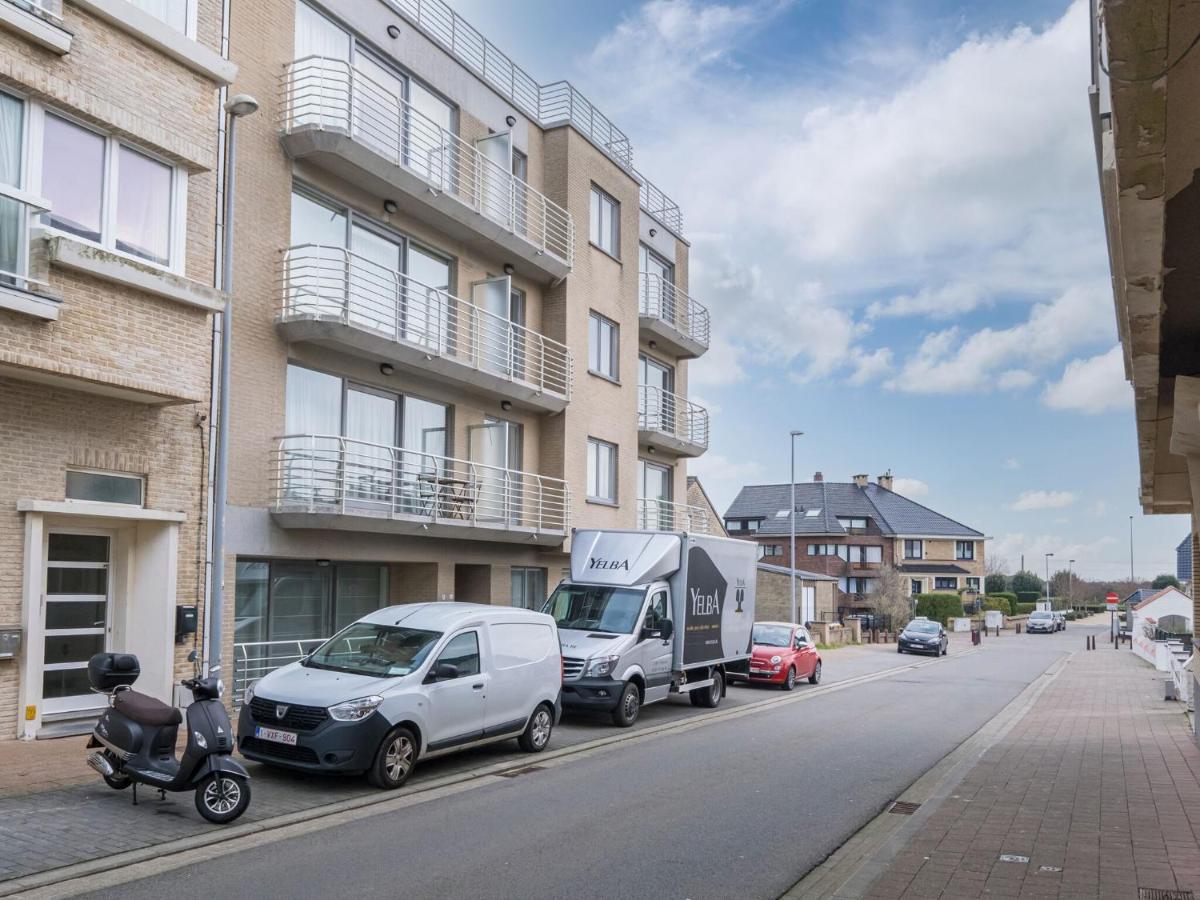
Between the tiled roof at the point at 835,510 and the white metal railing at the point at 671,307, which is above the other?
the white metal railing at the point at 671,307

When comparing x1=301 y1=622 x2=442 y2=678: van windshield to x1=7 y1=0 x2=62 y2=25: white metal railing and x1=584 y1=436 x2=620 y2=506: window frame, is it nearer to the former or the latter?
x1=7 y1=0 x2=62 y2=25: white metal railing

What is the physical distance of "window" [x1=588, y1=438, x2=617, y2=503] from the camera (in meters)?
25.1

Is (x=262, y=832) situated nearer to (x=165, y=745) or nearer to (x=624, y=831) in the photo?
(x=165, y=745)

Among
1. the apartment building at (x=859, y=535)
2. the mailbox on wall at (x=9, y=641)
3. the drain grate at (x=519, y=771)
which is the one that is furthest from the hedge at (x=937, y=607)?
the mailbox on wall at (x=9, y=641)

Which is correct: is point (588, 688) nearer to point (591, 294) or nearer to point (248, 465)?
point (248, 465)

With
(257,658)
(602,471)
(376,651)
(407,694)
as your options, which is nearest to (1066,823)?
(407,694)

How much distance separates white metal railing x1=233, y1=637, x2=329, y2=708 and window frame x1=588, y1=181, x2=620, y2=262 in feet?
40.5

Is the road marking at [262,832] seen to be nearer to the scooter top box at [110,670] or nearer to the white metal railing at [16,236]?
the scooter top box at [110,670]

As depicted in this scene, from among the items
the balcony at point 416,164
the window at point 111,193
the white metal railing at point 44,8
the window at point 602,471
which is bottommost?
the window at point 602,471

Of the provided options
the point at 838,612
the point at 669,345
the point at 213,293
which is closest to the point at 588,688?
the point at 213,293

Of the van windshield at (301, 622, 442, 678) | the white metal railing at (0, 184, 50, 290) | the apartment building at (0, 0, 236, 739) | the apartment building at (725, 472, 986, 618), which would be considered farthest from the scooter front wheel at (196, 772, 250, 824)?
the apartment building at (725, 472, 986, 618)

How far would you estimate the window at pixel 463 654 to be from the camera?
37.5 ft

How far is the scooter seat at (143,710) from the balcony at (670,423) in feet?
62.3

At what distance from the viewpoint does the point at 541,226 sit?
75.2 feet
